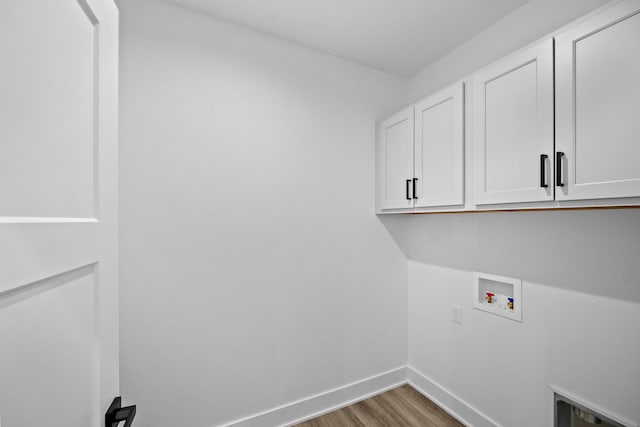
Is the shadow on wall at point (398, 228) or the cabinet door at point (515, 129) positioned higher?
the cabinet door at point (515, 129)

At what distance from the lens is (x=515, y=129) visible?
1303 mm

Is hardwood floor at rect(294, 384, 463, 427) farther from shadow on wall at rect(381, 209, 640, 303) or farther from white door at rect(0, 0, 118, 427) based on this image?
white door at rect(0, 0, 118, 427)

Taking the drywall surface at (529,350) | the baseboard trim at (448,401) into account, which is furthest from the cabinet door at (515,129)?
the baseboard trim at (448,401)

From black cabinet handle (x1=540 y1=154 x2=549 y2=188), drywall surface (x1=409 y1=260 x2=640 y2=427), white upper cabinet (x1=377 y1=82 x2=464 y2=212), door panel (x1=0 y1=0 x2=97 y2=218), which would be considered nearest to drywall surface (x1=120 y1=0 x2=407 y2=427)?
white upper cabinet (x1=377 y1=82 x2=464 y2=212)

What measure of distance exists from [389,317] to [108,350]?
6.43 feet

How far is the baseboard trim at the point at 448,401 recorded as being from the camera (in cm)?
173

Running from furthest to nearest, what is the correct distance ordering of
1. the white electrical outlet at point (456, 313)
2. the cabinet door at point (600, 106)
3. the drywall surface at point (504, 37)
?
the white electrical outlet at point (456, 313), the drywall surface at point (504, 37), the cabinet door at point (600, 106)

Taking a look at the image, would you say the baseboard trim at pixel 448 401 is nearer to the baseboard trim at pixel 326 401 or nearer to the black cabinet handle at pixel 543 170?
the baseboard trim at pixel 326 401

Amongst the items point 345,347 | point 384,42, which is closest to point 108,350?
point 345,347

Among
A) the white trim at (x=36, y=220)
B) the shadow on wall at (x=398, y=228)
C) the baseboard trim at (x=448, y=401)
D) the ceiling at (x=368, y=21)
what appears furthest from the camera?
the shadow on wall at (x=398, y=228)

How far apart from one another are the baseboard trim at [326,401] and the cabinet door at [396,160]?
4.53 feet

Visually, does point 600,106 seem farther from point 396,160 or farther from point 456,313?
point 456,313

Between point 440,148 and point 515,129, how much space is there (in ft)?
1.39

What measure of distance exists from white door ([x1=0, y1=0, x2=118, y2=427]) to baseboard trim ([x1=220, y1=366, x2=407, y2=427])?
1309mm
